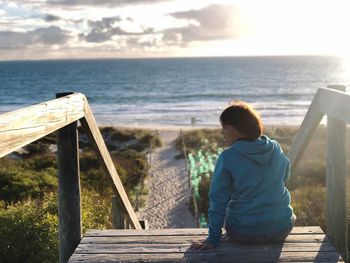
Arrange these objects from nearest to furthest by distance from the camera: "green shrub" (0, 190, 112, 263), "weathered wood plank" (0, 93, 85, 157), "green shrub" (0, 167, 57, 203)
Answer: "weathered wood plank" (0, 93, 85, 157) < "green shrub" (0, 190, 112, 263) < "green shrub" (0, 167, 57, 203)

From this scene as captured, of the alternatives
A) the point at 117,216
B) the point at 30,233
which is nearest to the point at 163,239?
the point at 117,216

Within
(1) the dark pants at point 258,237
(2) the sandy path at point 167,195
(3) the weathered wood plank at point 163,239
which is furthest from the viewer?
(2) the sandy path at point 167,195

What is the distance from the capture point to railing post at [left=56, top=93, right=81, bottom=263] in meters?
3.51

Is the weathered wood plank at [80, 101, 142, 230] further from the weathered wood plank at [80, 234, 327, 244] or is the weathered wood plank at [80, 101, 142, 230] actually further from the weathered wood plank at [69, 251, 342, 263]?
the weathered wood plank at [69, 251, 342, 263]

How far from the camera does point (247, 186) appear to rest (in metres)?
3.06

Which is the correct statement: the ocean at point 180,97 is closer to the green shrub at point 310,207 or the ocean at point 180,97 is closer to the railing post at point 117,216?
A: the green shrub at point 310,207

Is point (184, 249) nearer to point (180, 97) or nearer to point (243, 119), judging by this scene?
point (243, 119)

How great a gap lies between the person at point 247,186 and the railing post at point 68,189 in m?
0.93

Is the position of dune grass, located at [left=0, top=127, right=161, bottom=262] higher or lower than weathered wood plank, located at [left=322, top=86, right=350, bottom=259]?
lower

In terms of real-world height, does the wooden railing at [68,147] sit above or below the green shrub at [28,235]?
above

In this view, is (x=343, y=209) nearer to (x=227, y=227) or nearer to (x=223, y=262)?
(x=227, y=227)

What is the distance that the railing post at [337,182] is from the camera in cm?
356

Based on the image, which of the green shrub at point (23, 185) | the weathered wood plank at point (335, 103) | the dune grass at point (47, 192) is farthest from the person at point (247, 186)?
the green shrub at point (23, 185)

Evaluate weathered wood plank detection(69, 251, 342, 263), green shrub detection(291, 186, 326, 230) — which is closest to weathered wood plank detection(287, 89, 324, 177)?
weathered wood plank detection(69, 251, 342, 263)
